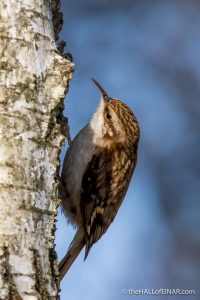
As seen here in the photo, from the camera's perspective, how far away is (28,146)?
1.90 metres

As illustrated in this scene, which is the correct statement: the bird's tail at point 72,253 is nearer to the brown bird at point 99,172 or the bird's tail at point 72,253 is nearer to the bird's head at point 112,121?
the brown bird at point 99,172

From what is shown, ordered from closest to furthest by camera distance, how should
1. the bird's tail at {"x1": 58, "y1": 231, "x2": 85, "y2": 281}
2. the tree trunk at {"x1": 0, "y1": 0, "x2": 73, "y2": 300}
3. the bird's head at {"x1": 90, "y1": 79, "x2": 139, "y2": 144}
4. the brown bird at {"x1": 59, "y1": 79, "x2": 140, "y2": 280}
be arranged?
the tree trunk at {"x1": 0, "y1": 0, "x2": 73, "y2": 300} < the bird's tail at {"x1": 58, "y1": 231, "x2": 85, "y2": 281} < the brown bird at {"x1": 59, "y1": 79, "x2": 140, "y2": 280} < the bird's head at {"x1": 90, "y1": 79, "x2": 139, "y2": 144}

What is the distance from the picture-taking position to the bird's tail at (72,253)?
3.38 m

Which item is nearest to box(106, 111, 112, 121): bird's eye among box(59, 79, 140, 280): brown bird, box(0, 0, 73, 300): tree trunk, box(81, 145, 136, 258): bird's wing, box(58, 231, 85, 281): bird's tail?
box(59, 79, 140, 280): brown bird

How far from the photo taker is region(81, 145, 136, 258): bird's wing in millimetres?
3633

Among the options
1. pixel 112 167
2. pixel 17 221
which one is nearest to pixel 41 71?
pixel 17 221

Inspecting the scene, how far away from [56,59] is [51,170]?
1.18 ft

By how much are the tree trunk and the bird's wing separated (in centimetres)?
155

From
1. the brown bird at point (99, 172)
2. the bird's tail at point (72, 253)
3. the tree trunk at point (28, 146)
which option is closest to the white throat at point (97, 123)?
the brown bird at point (99, 172)

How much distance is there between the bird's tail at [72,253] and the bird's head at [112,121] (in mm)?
549

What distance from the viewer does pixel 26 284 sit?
5.64 feet

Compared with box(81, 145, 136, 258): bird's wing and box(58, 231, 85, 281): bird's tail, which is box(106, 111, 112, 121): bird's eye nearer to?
box(81, 145, 136, 258): bird's wing

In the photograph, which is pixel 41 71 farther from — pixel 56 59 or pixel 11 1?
pixel 11 1

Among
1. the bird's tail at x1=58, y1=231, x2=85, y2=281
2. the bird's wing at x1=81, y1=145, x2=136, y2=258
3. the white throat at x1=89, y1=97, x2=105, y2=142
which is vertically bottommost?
the bird's tail at x1=58, y1=231, x2=85, y2=281
